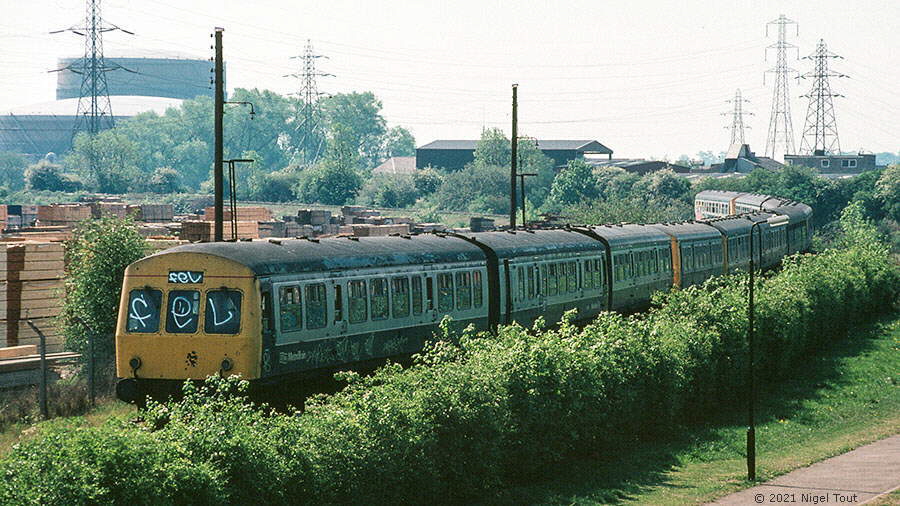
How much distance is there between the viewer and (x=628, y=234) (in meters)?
42.5

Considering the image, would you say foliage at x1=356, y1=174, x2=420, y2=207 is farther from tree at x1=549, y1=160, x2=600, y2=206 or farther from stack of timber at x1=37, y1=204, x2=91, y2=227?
stack of timber at x1=37, y1=204, x2=91, y2=227

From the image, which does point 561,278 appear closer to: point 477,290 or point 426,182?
point 477,290

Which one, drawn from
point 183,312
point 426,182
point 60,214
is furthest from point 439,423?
point 426,182

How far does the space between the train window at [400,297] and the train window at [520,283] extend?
20.2ft

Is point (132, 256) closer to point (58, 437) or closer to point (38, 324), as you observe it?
point (38, 324)

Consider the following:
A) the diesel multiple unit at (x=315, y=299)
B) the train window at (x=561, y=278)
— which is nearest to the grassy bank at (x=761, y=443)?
the diesel multiple unit at (x=315, y=299)

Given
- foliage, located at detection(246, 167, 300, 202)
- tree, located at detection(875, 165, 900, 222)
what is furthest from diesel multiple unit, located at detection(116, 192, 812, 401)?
foliage, located at detection(246, 167, 300, 202)

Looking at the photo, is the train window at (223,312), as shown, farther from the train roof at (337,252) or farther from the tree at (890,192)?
the tree at (890,192)

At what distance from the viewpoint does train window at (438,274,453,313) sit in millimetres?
28234

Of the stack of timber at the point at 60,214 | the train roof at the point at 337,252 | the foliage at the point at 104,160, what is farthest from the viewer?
the foliage at the point at 104,160

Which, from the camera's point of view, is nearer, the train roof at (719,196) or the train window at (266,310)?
the train window at (266,310)

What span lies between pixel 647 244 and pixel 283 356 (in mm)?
23506

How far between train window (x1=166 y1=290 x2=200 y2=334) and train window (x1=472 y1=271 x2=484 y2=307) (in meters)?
9.26

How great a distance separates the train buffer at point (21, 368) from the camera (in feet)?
92.8
